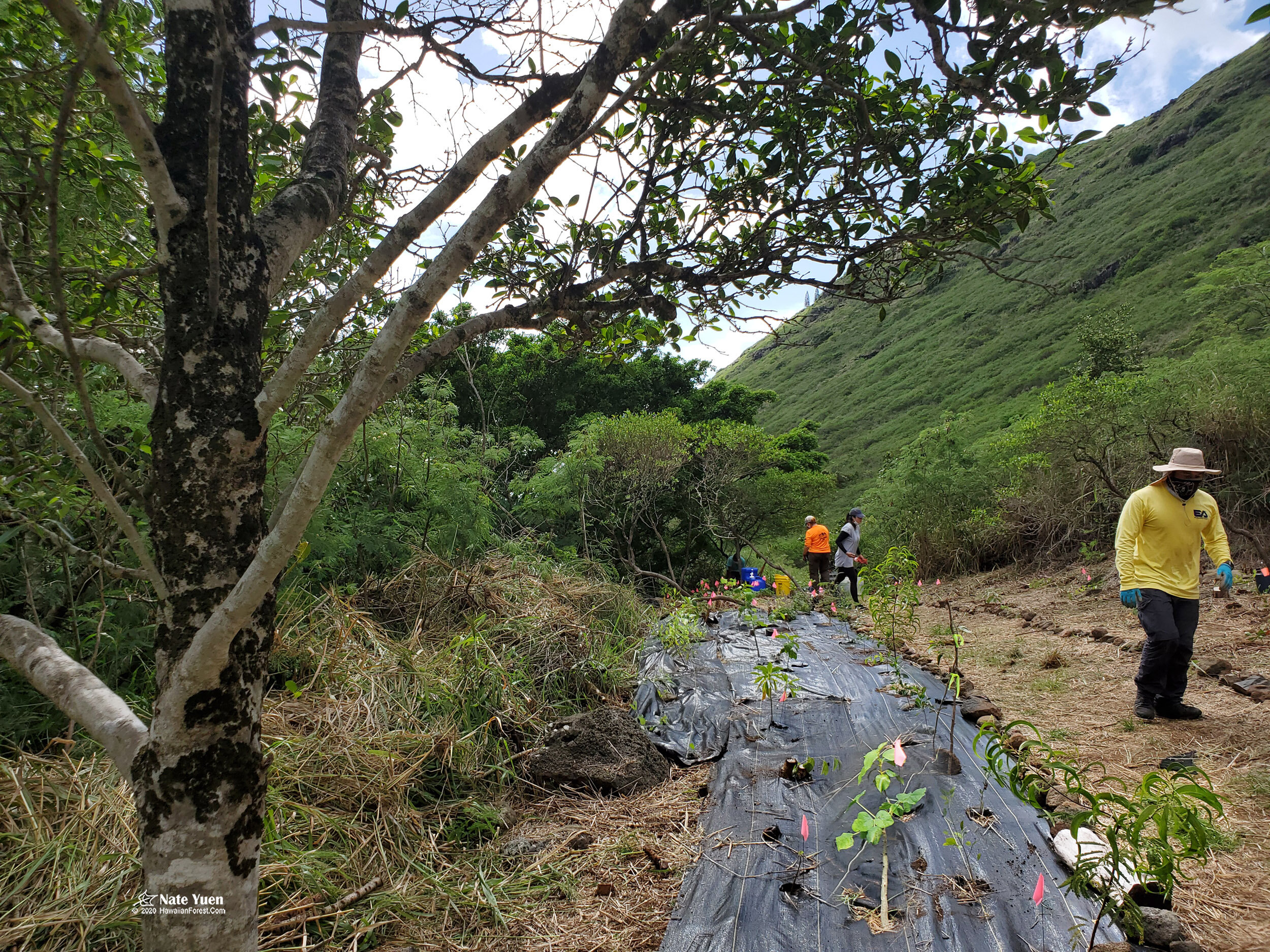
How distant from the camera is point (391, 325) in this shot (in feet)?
4.29

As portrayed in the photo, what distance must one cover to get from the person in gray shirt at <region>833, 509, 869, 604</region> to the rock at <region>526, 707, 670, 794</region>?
21.0 ft

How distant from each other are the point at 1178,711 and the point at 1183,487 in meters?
1.39

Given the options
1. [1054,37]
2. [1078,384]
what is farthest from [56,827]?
[1078,384]

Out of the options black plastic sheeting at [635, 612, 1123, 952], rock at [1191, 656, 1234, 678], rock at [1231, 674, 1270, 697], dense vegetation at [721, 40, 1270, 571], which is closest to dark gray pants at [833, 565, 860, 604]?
dense vegetation at [721, 40, 1270, 571]

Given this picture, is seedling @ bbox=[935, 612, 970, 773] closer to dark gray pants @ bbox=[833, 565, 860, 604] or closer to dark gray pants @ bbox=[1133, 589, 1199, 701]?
dark gray pants @ bbox=[1133, 589, 1199, 701]

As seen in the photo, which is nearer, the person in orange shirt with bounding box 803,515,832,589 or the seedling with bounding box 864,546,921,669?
the seedling with bounding box 864,546,921,669

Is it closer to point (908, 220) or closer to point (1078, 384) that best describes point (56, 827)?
point (908, 220)

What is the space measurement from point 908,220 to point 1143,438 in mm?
9304

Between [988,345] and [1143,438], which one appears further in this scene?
[988,345]

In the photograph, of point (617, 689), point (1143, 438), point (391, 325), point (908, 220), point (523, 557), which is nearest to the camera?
point (391, 325)

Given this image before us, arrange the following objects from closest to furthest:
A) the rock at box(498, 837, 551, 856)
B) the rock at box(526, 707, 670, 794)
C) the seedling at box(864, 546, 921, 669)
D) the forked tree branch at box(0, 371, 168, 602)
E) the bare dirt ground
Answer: the forked tree branch at box(0, 371, 168, 602) < the bare dirt ground < the rock at box(498, 837, 551, 856) < the rock at box(526, 707, 670, 794) < the seedling at box(864, 546, 921, 669)

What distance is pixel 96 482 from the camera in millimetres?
1151

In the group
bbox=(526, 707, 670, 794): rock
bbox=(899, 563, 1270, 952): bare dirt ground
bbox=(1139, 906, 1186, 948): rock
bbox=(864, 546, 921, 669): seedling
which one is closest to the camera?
bbox=(1139, 906, 1186, 948): rock

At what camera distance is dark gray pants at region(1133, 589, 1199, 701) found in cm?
371
